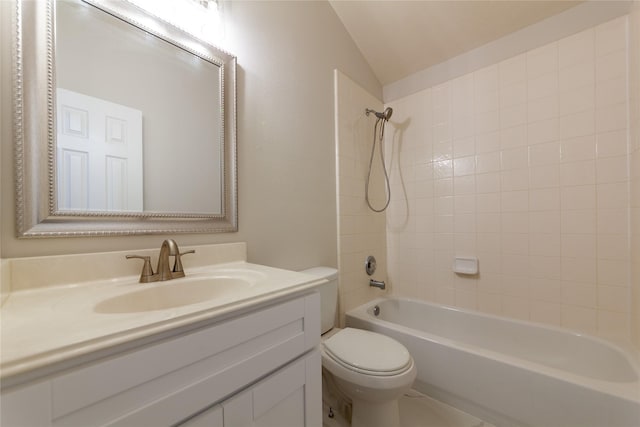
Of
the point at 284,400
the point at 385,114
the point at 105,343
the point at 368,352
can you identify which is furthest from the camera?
the point at 385,114

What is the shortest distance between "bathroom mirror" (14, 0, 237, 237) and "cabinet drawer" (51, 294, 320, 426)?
553 millimetres

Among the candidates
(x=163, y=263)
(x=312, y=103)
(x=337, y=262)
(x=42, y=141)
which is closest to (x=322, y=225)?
(x=337, y=262)

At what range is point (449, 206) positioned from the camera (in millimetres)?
1860

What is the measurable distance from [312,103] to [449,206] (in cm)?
121

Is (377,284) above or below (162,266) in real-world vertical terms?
below

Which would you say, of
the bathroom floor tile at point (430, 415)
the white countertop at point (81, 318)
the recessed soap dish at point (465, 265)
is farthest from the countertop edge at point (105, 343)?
the recessed soap dish at point (465, 265)

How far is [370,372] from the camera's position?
1036 millimetres

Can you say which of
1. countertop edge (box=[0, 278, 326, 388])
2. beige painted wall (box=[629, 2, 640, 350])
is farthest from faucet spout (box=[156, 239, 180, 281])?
beige painted wall (box=[629, 2, 640, 350])

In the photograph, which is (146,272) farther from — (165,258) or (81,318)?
(81,318)

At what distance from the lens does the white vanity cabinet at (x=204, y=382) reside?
0.39 meters

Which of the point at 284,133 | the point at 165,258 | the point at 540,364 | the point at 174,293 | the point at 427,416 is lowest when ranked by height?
the point at 427,416

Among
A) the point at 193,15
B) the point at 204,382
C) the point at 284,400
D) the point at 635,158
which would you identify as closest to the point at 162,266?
the point at 204,382

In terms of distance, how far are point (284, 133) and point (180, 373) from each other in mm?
1171

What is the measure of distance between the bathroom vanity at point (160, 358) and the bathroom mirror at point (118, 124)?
231 mm
